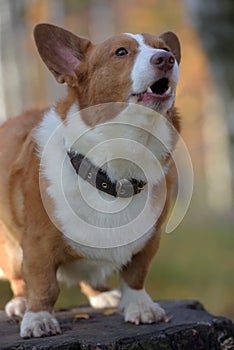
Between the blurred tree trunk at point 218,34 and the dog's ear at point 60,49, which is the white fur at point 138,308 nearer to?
the dog's ear at point 60,49

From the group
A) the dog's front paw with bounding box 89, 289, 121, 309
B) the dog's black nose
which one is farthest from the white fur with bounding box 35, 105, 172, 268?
the dog's front paw with bounding box 89, 289, 121, 309

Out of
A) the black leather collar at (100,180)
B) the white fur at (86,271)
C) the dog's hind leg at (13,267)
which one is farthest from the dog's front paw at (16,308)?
the black leather collar at (100,180)

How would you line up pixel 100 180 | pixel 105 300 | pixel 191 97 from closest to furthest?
pixel 100 180
pixel 105 300
pixel 191 97

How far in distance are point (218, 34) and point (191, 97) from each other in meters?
18.1

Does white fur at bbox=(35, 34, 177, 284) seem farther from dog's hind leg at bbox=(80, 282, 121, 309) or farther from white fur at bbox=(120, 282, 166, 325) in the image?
dog's hind leg at bbox=(80, 282, 121, 309)

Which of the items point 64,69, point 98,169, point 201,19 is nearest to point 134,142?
point 98,169

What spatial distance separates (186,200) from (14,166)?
2.68 feet

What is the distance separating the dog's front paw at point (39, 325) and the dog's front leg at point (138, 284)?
392 millimetres

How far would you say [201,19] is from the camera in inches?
317

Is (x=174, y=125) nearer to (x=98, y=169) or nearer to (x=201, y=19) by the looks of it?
(x=98, y=169)

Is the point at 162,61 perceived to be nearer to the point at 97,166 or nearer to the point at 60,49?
the point at 97,166

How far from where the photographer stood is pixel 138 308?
3637 millimetres

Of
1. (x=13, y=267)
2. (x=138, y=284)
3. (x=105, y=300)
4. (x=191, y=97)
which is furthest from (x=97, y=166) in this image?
(x=191, y=97)

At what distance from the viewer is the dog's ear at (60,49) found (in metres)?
3.69
